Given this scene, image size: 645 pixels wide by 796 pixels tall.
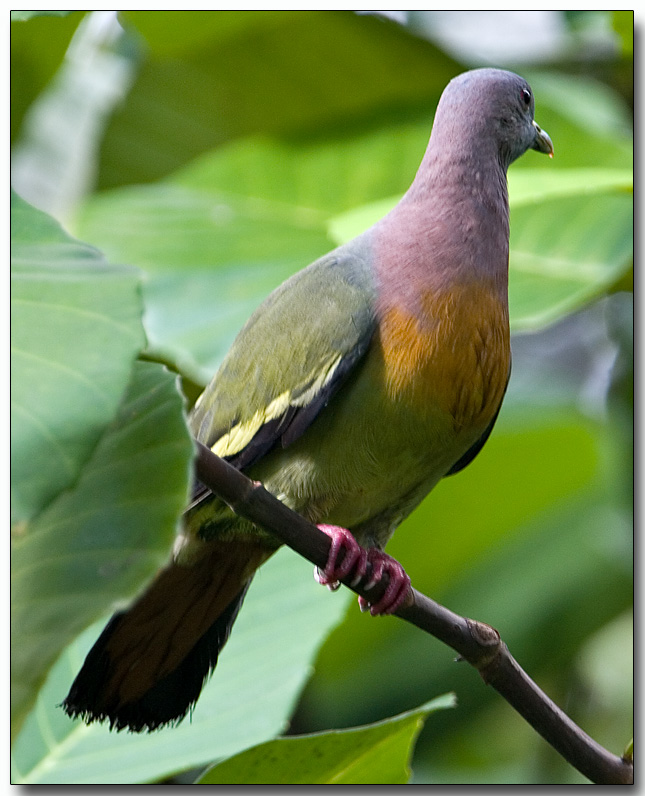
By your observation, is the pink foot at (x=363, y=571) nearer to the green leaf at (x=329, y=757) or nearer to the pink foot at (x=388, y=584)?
the pink foot at (x=388, y=584)

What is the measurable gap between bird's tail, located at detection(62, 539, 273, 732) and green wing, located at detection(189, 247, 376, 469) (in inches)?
5.2

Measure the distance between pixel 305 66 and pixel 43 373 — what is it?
126 cm

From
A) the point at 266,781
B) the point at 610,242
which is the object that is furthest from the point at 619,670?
the point at 266,781

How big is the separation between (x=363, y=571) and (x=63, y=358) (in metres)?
0.45

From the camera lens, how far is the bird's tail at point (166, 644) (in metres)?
1.02

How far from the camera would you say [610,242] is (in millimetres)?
1464

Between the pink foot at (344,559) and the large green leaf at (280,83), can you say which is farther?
the large green leaf at (280,83)

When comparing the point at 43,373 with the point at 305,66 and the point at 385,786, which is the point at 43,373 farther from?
the point at 305,66

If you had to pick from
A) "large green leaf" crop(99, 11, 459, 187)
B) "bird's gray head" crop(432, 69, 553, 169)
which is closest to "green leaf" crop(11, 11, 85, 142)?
"large green leaf" crop(99, 11, 459, 187)

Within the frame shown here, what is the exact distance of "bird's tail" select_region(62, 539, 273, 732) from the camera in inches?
40.3

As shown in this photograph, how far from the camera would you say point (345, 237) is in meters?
1.19

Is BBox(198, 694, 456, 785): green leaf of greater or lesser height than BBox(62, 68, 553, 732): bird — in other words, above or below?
below

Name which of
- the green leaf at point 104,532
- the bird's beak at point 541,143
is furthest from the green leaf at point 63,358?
the bird's beak at point 541,143

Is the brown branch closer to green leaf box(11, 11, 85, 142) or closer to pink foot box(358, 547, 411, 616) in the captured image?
pink foot box(358, 547, 411, 616)
